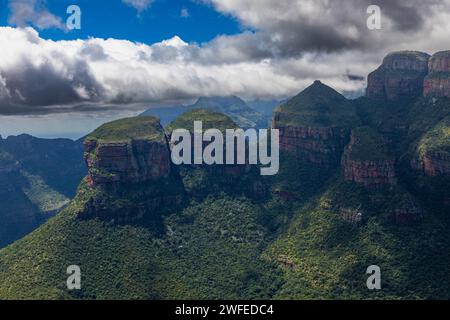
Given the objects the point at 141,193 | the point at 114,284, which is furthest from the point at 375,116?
the point at 114,284

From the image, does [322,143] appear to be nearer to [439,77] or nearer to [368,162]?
[368,162]

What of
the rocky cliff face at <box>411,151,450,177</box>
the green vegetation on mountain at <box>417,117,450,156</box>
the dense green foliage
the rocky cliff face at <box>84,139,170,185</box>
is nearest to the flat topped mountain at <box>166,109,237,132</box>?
the dense green foliage

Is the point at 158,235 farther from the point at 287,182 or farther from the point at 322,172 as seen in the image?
the point at 322,172

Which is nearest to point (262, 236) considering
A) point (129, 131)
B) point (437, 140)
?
point (129, 131)

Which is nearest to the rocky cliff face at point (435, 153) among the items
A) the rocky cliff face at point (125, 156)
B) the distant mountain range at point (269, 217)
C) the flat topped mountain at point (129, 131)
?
the distant mountain range at point (269, 217)

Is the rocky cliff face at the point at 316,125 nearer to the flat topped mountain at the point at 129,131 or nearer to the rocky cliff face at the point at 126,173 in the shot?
the rocky cliff face at the point at 126,173

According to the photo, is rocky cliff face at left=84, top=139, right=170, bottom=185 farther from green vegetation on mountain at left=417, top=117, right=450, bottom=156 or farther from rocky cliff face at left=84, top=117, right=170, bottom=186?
green vegetation on mountain at left=417, top=117, right=450, bottom=156
